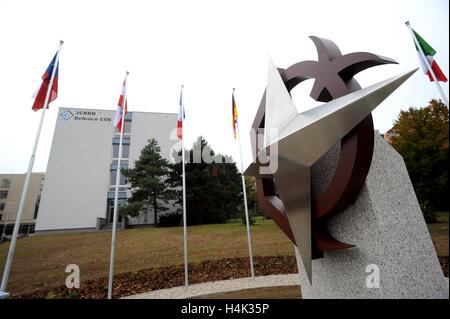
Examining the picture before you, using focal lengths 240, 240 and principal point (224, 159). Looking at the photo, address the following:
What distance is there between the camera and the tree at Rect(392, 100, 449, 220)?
668 inches

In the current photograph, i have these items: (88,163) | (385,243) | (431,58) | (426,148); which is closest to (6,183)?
(88,163)

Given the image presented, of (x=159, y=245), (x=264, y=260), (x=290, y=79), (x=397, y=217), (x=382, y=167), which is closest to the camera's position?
(x=397, y=217)

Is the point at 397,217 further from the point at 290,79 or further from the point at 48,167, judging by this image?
the point at 48,167

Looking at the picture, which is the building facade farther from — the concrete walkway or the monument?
the monument

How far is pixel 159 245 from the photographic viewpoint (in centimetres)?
1588

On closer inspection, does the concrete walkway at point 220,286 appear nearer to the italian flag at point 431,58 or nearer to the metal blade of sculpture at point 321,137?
the metal blade of sculpture at point 321,137

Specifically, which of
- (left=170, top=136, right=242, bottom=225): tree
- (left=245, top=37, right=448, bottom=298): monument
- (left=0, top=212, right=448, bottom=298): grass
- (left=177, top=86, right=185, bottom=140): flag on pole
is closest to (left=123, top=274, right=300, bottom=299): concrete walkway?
(left=0, top=212, right=448, bottom=298): grass

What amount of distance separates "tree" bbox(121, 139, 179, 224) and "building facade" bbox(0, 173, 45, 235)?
17.1 metres

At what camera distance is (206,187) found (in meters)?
25.1

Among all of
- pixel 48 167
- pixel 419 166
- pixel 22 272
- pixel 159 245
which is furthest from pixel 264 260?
pixel 48 167

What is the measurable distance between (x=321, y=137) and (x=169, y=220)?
78.0ft

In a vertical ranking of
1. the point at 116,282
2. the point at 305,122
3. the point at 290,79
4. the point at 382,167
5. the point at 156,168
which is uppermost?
the point at 156,168

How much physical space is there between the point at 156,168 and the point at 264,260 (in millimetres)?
16266
